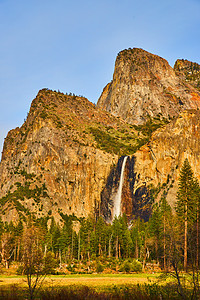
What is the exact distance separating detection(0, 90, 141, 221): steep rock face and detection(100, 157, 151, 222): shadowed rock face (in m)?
8.80

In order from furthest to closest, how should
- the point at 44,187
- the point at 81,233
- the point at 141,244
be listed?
the point at 44,187 → the point at 81,233 → the point at 141,244

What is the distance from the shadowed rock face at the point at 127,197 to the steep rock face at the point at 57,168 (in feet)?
28.9

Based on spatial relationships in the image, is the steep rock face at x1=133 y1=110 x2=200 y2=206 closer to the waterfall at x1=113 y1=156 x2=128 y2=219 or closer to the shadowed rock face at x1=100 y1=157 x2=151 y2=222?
the shadowed rock face at x1=100 y1=157 x2=151 y2=222

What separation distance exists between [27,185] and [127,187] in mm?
46025

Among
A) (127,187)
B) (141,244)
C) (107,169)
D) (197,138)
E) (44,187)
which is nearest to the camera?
(141,244)

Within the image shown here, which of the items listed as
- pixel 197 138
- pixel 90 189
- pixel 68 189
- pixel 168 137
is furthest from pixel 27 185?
pixel 197 138

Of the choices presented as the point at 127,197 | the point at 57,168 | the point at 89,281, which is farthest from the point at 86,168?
the point at 89,281

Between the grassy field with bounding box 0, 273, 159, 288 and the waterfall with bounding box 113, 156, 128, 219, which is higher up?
the waterfall with bounding box 113, 156, 128, 219

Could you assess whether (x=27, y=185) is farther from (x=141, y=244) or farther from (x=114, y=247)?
(x=141, y=244)

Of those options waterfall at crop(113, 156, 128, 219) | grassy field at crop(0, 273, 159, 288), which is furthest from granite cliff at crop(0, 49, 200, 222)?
grassy field at crop(0, 273, 159, 288)

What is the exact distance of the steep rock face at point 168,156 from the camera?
137m

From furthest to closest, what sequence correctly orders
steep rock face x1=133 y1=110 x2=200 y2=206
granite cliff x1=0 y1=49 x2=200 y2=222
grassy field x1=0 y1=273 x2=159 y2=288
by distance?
1. granite cliff x1=0 y1=49 x2=200 y2=222
2. steep rock face x1=133 y1=110 x2=200 y2=206
3. grassy field x1=0 y1=273 x2=159 y2=288

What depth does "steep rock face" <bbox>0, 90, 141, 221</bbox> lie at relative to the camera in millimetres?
157750

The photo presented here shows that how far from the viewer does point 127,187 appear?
15250 cm
